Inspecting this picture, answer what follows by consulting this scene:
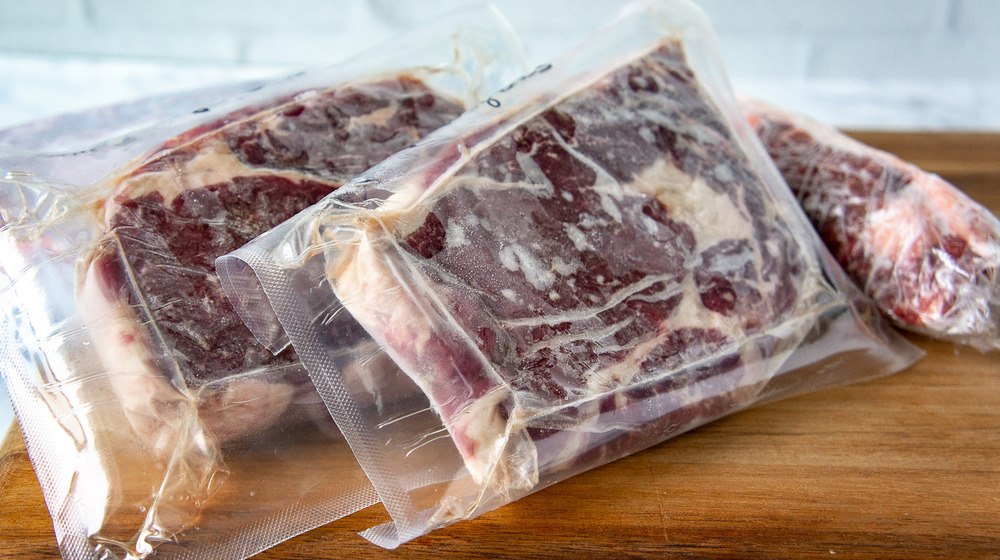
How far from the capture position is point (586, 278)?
1.16 m

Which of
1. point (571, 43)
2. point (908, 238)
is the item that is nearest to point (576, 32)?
point (571, 43)

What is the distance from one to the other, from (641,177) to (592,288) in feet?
0.91

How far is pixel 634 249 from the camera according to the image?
1234mm

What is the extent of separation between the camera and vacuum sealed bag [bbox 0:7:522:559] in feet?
3.43

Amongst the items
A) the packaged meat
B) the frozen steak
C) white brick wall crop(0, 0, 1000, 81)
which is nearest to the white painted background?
white brick wall crop(0, 0, 1000, 81)

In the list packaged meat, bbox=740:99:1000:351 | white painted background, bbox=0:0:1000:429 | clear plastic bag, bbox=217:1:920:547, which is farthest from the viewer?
white painted background, bbox=0:0:1000:429

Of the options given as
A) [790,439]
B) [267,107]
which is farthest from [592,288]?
[267,107]

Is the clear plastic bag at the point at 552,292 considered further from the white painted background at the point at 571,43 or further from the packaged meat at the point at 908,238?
the white painted background at the point at 571,43

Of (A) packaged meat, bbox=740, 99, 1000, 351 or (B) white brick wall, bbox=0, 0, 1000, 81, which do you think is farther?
(B) white brick wall, bbox=0, 0, 1000, 81

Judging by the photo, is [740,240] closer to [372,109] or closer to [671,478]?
[671,478]

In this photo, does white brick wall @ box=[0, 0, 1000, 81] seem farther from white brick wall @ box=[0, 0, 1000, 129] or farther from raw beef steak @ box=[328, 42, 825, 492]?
raw beef steak @ box=[328, 42, 825, 492]

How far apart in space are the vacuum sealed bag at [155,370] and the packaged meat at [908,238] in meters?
1.12

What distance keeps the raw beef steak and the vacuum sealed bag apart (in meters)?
0.23

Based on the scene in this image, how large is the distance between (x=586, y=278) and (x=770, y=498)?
0.46 metres
